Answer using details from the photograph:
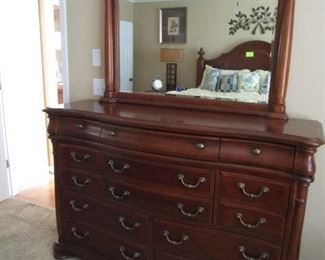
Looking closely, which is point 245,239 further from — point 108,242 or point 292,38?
point 292,38

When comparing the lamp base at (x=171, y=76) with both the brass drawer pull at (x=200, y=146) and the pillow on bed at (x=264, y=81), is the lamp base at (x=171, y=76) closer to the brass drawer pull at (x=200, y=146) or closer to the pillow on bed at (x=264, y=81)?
the pillow on bed at (x=264, y=81)

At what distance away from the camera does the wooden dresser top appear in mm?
1290

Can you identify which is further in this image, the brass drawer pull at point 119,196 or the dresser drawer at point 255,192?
the brass drawer pull at point 119,196

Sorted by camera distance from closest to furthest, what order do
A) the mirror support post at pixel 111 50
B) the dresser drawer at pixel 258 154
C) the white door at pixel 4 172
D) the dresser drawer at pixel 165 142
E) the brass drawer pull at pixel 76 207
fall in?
1. the dresser drawer at pixel 258 154
2. the dresser drawer at pixel 165 142
3. the brass drawer pull at pixel 76 207
4. the mirror support post at pixel 111 50
5. the white door at pixel 4 172

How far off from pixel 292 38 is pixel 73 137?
1.34 metres

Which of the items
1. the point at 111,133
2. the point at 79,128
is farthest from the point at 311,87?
the point at 79,128

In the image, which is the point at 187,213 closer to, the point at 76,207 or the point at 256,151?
the point at 256,151

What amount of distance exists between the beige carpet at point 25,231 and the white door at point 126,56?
4.28ft

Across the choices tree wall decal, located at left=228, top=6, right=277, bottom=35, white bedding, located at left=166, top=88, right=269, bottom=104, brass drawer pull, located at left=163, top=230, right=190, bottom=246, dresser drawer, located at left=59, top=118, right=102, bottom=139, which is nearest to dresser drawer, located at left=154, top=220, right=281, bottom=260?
brass drawer pull, located at left=163, top=230, right=190, bottom=246

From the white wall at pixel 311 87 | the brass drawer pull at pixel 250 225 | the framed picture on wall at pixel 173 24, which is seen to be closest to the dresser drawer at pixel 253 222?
the brass drawer pull at pixel 250 225

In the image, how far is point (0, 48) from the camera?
112 inches

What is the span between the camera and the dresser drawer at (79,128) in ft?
5.56

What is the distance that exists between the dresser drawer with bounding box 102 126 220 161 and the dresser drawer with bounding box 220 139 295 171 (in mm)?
50

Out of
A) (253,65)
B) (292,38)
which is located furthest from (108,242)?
(292,38)
